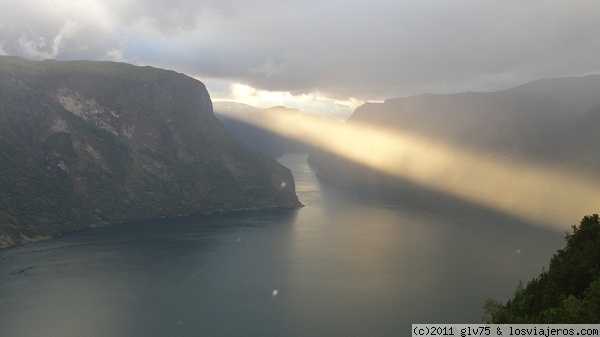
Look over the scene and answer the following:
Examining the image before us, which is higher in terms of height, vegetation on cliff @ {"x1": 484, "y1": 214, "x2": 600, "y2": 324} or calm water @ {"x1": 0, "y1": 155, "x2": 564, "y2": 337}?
vegetation on cliff @ {"x1": 484, "y1": 214, "x2": 600, "y2": 324}

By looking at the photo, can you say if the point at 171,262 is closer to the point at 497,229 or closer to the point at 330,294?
the point at 330,294

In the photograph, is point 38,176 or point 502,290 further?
point 38,176

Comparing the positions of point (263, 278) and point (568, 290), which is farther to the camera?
point (263, 278)

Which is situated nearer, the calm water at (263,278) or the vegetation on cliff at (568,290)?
the vegetation on cliff at (568,290)

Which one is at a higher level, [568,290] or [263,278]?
[568,290]

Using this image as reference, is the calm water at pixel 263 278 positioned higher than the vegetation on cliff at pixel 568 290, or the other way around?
the vegetation on cliff at pixel 568 290

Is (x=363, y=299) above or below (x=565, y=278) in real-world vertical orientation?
below

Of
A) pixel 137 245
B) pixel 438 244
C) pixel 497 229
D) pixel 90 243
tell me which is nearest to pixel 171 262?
pixel 137 245

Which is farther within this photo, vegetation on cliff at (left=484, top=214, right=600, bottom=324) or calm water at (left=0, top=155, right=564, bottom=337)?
calm water at (left=0, top=155, right=564, bottom=337)
